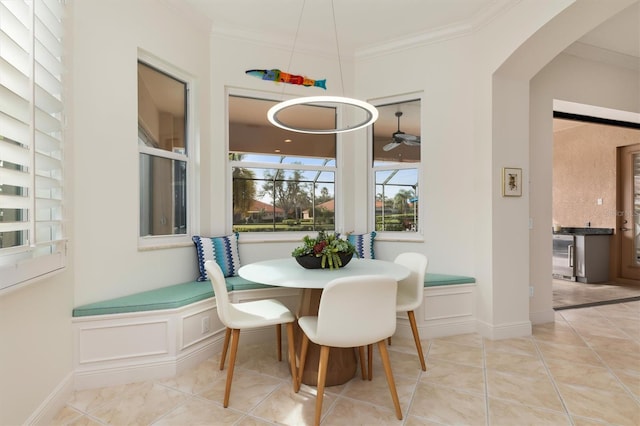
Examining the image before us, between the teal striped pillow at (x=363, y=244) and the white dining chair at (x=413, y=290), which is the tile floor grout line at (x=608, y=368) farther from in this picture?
the teal striped pillow at (x=363, y=244)

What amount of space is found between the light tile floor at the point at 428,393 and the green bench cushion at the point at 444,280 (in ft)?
1.76

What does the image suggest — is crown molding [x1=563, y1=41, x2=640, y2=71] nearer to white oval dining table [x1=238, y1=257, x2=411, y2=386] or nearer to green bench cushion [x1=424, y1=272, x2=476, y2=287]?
green bench cushion [x1=424, y1=272, x2=476, y2=287]

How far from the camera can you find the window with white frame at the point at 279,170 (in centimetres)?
361

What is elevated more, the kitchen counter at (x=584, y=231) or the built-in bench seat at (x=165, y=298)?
the kitchen counter at (x=584, y=231)

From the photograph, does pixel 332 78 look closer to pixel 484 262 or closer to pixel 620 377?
pixel 484 262

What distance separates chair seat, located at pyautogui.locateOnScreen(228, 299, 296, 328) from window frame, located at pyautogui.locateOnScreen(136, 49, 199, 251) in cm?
101

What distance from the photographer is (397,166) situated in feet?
12.5

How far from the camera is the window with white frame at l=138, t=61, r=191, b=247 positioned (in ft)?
9.35

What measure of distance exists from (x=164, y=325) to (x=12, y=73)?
1664mm

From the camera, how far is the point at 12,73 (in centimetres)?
144

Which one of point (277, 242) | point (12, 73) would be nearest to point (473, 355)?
point (277, 242)

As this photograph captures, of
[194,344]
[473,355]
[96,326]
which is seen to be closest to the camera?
[96,326]

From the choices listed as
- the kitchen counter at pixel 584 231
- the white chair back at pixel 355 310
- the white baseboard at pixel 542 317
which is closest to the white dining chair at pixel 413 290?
the white chair back at pixel 355 310

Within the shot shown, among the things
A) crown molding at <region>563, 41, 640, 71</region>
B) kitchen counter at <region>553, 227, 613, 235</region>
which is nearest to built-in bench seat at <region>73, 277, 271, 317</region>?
crown molding at <region>563, 41, 640, 71</region>
